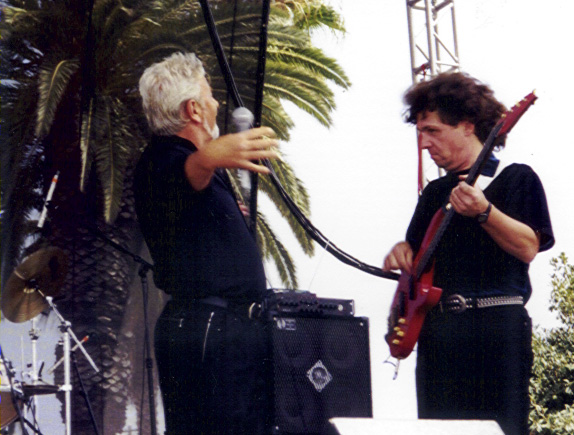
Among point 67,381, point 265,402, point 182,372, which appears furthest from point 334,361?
point 67,381

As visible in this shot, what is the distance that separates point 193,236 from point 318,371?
39.5 inches

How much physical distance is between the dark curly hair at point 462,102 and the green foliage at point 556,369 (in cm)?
475

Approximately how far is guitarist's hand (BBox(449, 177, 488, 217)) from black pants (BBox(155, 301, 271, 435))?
28.4 inches

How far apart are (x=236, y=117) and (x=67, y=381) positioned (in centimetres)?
189

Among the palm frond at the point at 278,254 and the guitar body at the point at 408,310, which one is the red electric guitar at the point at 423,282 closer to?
the guitar body at the point at 408,310

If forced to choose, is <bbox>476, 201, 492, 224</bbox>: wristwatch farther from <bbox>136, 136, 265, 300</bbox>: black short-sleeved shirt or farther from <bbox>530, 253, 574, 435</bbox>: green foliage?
<bbox>530, 253, 574, 435</bbox>: green foliage

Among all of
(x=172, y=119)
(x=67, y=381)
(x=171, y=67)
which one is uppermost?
(x=171, y=67)

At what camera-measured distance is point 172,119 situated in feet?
6.07

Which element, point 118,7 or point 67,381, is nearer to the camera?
point 67,381

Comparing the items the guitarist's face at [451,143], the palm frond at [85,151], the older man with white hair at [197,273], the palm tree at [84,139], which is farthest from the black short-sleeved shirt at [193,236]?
the palm frond at [85,151]

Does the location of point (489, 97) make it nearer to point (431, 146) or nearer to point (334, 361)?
point (431, 146)

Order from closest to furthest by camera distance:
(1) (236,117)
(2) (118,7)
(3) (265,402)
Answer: (3) (265,402) → (1) (236,117) → (2) (118,7)

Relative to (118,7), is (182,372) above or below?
below

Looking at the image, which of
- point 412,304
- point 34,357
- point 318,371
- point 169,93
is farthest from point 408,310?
point 34,357
